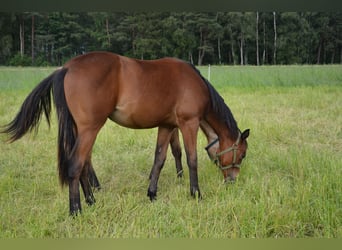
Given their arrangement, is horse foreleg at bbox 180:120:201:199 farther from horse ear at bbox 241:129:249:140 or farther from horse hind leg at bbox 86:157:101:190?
horse hind leg at bbox 86:157:101:190

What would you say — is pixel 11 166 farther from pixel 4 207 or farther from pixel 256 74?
pixel 256 74

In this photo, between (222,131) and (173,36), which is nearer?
(222,131)

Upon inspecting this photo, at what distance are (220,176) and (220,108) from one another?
0.57m

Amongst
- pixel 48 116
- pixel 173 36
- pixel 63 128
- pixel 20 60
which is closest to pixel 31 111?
pixel 48 116

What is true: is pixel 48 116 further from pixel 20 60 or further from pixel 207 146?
pixel 207 146

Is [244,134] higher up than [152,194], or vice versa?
[244,134]

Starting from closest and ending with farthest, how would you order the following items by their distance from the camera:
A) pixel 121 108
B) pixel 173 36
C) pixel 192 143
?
pixel 121 108 → pixel 192 143 → pixel 173 36

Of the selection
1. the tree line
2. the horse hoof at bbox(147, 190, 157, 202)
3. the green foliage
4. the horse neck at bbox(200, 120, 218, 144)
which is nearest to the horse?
the horse neck at bbox(200, 120, 218, 144)

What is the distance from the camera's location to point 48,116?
74.2 inches

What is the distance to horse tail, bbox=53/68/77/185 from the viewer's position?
176 cm

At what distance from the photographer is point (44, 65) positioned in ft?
8.11

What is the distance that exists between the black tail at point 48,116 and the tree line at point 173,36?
60 centimetres

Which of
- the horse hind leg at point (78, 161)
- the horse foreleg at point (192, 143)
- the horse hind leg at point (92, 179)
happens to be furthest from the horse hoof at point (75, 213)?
the horse foreleg at point (192, 143)

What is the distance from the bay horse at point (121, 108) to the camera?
177 centimetres
